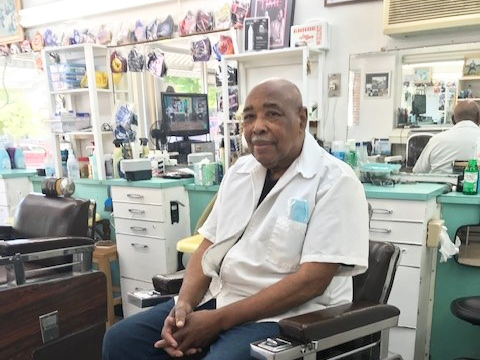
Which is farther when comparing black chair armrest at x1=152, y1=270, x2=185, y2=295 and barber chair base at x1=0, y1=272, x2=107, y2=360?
barber chair base at x1=0, y1=272, x2=107, y2=360

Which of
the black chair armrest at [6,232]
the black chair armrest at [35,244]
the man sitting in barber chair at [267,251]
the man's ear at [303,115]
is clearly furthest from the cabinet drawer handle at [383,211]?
the black chair armrest at [6,232]

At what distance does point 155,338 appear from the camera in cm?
148

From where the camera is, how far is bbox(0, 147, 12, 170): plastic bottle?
380 cm

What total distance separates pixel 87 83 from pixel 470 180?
274cm

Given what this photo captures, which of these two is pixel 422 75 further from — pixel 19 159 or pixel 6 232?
pixel 19 159

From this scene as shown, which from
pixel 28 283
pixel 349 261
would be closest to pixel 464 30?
pixel 349 261

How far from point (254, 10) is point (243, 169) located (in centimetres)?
163

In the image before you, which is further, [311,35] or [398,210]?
[311,35]

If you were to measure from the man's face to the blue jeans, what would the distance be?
0.57 meters

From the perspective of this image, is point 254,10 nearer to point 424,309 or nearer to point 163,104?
point 163,104

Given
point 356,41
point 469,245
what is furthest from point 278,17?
point 469,245

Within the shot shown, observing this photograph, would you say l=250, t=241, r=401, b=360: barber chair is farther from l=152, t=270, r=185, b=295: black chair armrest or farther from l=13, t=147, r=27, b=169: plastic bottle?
Result: l=13, t=147, r=27, b=169: plastic bottle

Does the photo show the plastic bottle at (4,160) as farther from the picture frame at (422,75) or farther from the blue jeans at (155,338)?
the picture frame at (422,75)

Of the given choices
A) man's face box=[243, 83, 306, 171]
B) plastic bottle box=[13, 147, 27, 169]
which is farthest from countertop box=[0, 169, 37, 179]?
man's face box=[243, 83, 306, 171]
